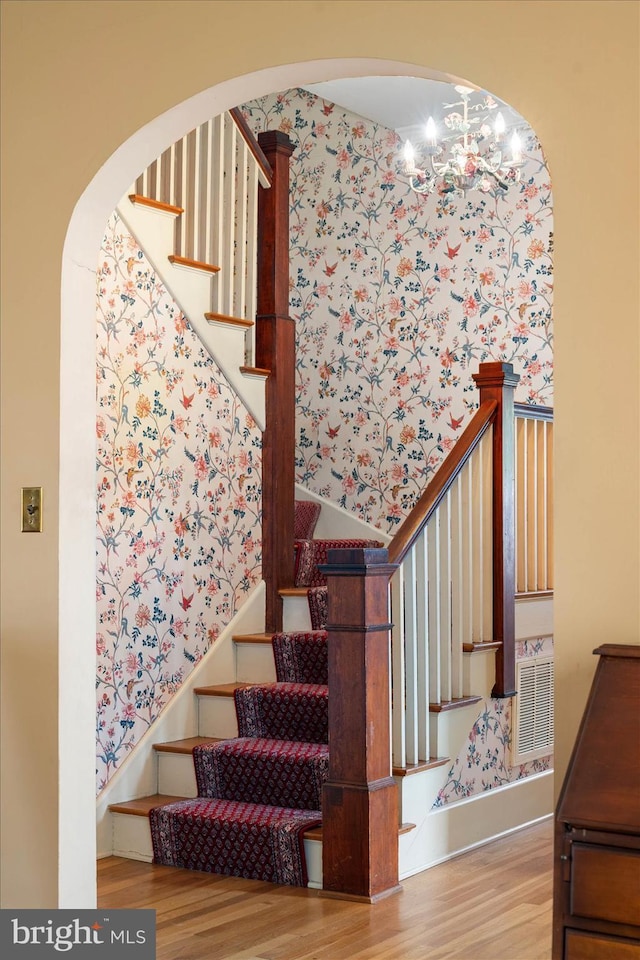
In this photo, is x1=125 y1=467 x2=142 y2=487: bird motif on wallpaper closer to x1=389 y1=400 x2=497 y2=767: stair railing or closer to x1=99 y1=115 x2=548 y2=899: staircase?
x1=99 y1=115 x2=548 y2=899: staircase

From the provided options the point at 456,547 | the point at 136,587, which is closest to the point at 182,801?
the point at 136,587

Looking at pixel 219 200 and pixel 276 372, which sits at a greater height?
pixel 219 200

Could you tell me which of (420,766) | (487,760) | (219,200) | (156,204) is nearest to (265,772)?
(420,766)

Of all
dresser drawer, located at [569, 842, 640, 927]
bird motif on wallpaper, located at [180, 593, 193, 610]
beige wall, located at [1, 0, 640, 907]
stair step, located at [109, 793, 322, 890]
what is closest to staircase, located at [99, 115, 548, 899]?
stair step, located at [109, 793, 322, 890]

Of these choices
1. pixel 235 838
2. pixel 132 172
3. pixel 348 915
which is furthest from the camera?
pixel 235 838

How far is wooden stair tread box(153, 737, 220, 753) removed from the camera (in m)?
4.45

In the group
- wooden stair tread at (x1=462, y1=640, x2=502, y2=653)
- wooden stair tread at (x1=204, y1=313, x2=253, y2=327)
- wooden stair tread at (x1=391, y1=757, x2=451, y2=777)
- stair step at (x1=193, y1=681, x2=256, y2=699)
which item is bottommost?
wooden stair tread at (x1=391, y1=757, x2=451, y2=777)

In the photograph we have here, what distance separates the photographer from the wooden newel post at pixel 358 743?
370 centimetres

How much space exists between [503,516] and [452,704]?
864 millimetres

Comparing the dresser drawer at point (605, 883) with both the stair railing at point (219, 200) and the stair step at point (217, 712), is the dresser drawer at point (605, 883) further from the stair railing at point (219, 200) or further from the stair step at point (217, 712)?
the stair railing at point (219, 200)

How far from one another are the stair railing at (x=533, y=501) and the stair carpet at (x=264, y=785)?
105cm

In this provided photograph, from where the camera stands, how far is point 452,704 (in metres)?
4.37
